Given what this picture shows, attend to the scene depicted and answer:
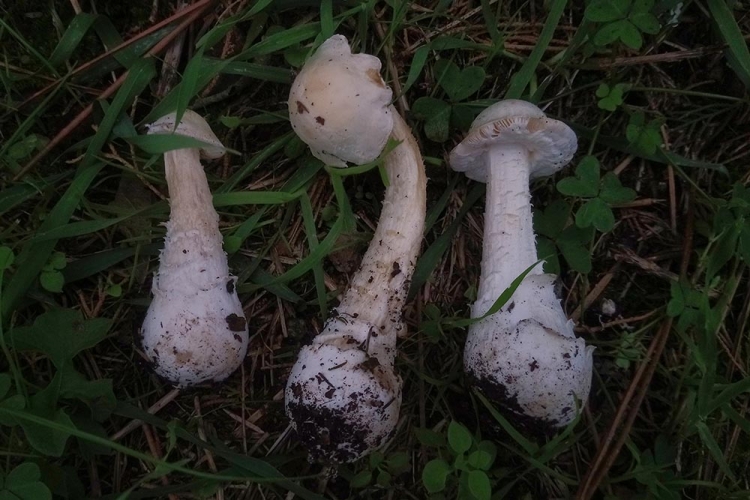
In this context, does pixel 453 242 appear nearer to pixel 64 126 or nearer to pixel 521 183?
pixel 521 183

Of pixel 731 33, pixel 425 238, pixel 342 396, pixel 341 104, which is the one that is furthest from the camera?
pixel 425 238

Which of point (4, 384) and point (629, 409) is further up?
point (4, 384)

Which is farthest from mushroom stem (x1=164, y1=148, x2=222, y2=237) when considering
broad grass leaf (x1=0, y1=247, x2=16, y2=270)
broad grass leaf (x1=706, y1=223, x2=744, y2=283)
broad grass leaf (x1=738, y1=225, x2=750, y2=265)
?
broad grass leaf (x1=738, y1=225, x2=750, y2=265)

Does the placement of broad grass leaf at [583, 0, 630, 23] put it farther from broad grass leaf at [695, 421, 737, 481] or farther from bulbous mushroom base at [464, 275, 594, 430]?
broad grass leaf at [695, 421, 737, 481]

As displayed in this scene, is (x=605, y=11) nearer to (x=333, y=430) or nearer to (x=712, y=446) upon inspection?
(x=712, y=446)

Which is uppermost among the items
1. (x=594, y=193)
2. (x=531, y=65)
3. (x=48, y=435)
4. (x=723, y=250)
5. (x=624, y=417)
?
(x=531, y=65)

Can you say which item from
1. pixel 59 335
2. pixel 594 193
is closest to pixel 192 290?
pixel 59 335
